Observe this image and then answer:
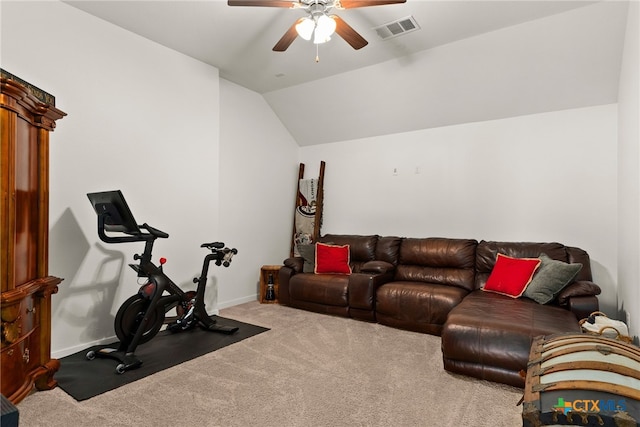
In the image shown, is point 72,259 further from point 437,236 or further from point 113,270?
point 437,236

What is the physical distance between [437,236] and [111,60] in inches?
166

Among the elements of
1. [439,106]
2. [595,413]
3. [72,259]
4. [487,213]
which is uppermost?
[439,106]

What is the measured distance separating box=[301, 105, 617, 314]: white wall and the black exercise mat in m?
2.56

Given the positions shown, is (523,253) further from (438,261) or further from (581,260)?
(438,261)

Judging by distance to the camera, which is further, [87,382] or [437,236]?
[437,236]

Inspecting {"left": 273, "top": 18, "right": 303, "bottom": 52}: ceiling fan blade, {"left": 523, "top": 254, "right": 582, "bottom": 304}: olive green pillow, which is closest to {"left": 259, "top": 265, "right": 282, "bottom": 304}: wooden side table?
{"left": 273, "top": 18, "right": 303, "bottom": 52}: ceiling fan blade

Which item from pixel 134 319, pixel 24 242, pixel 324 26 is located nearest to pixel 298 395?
pixel 134 319

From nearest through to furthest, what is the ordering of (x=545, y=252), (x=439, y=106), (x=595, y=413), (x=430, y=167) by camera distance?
(x=595, y=413) < (x=545, y=252) < (x=439, y=106) < (x=430, y=167)

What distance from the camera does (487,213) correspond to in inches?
168

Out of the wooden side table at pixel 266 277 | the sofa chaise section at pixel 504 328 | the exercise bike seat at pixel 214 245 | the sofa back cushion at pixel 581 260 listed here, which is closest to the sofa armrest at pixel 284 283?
the wooden side table at pixel 266 277

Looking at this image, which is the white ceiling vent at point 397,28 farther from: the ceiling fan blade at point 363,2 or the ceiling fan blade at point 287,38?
the ceiling fan blade at point 287,38

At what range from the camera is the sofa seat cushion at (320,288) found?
4.10 m

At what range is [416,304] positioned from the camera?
3578mm

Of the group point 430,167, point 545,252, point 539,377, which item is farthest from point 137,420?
point 430,167
